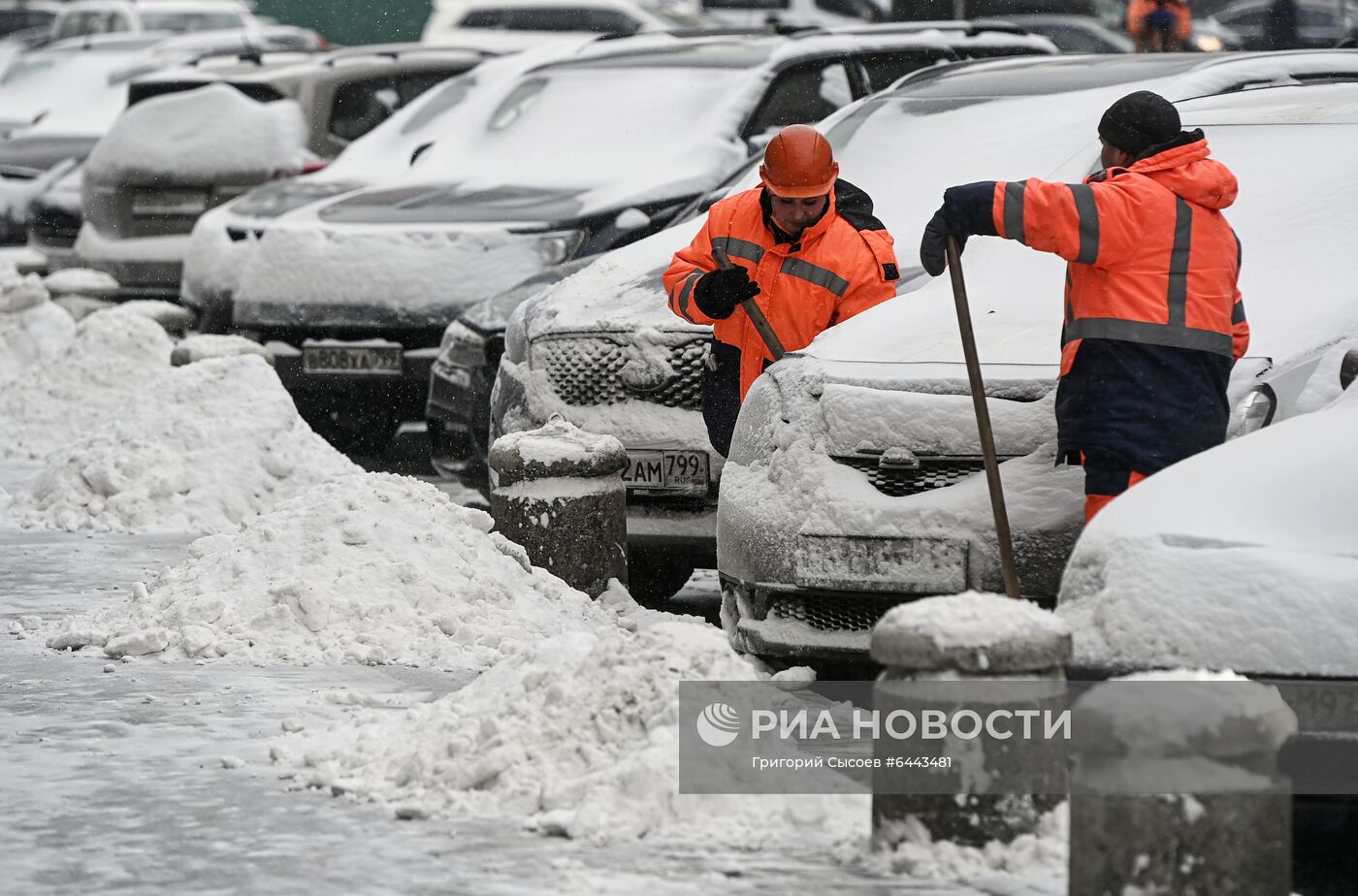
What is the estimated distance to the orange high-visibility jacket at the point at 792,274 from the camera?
22.6ft

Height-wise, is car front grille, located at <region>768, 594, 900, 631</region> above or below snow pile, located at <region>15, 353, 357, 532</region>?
above

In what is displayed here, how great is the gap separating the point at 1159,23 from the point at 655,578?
50.1 ft

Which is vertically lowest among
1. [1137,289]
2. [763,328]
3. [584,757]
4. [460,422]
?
[460,422]

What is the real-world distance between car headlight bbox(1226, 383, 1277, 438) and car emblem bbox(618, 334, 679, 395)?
221 cm

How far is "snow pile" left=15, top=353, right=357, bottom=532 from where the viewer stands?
920cm

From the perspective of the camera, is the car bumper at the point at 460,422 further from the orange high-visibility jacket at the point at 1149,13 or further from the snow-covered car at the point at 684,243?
the orange high-visibility jacket at the point at 1149,13

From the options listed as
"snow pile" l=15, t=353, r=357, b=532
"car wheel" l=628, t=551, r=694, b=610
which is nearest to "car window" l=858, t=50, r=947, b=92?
"snow pile" l=15, t=353, r=357, b=532

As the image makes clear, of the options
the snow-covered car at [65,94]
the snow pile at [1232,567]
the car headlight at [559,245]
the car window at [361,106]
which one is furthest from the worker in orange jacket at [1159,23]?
the snow pile at [1232,567]

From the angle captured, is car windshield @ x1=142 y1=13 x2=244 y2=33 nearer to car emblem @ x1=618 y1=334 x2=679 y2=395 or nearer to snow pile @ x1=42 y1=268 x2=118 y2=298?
snow pile @ x1=42 y1=268 x2=118 y2=298

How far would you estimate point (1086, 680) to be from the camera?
4711mm

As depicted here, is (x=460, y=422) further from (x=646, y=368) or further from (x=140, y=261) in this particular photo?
(x=140, y=261)

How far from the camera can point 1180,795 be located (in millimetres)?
3918

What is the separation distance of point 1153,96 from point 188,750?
2.84 m

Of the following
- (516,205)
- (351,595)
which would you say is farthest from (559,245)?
(351,595)
